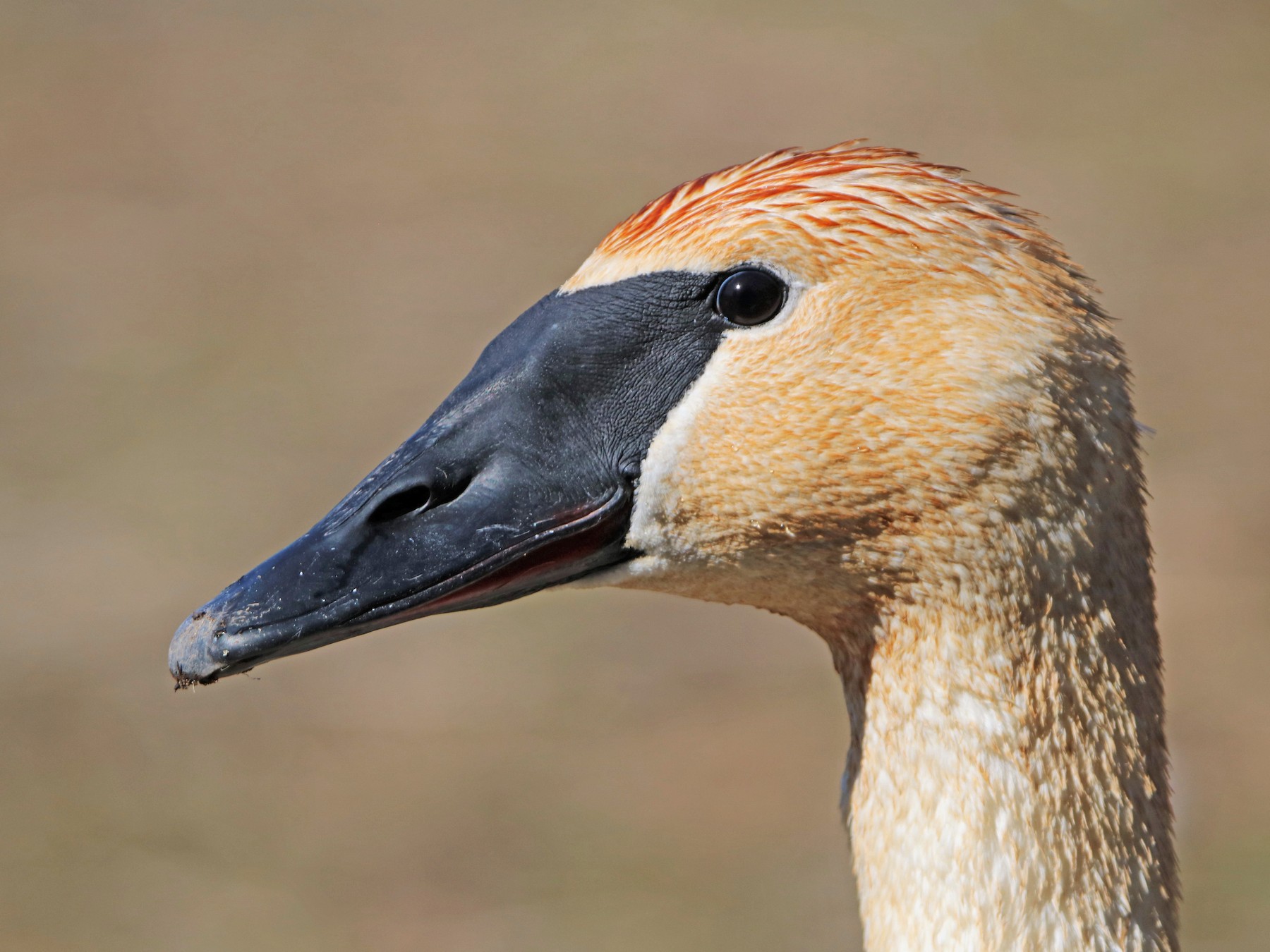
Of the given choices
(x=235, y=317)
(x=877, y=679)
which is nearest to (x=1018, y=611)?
(x=877, y=679)

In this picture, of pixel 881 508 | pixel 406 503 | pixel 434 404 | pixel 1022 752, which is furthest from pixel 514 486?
pixel 434 404

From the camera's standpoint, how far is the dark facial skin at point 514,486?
2.75 meters

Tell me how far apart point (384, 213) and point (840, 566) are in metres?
10.7

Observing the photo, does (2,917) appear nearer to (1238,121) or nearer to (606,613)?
(606,613)

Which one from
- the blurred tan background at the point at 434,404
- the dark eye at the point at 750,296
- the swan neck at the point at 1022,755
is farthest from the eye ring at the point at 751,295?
the blurred tan background at the point at 434,404

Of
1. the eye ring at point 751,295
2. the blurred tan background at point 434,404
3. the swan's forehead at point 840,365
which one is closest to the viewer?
the swan's forehead at point 840,365

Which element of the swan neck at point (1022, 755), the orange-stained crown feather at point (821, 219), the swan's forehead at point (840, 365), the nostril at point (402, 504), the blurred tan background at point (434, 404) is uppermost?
the blurred tan background at point (434, 404)

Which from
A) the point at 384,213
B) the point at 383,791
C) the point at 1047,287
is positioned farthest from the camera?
the point at 384,213

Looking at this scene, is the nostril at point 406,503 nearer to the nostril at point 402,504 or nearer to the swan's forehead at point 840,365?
the nostril at point 402,504

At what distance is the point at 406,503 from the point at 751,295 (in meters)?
0.80

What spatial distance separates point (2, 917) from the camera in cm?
698

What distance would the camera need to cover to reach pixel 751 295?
276cm

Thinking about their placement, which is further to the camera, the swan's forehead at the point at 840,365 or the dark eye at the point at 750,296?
the dark eye at the point at 750,296

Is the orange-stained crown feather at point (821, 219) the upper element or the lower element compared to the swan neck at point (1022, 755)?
upper
